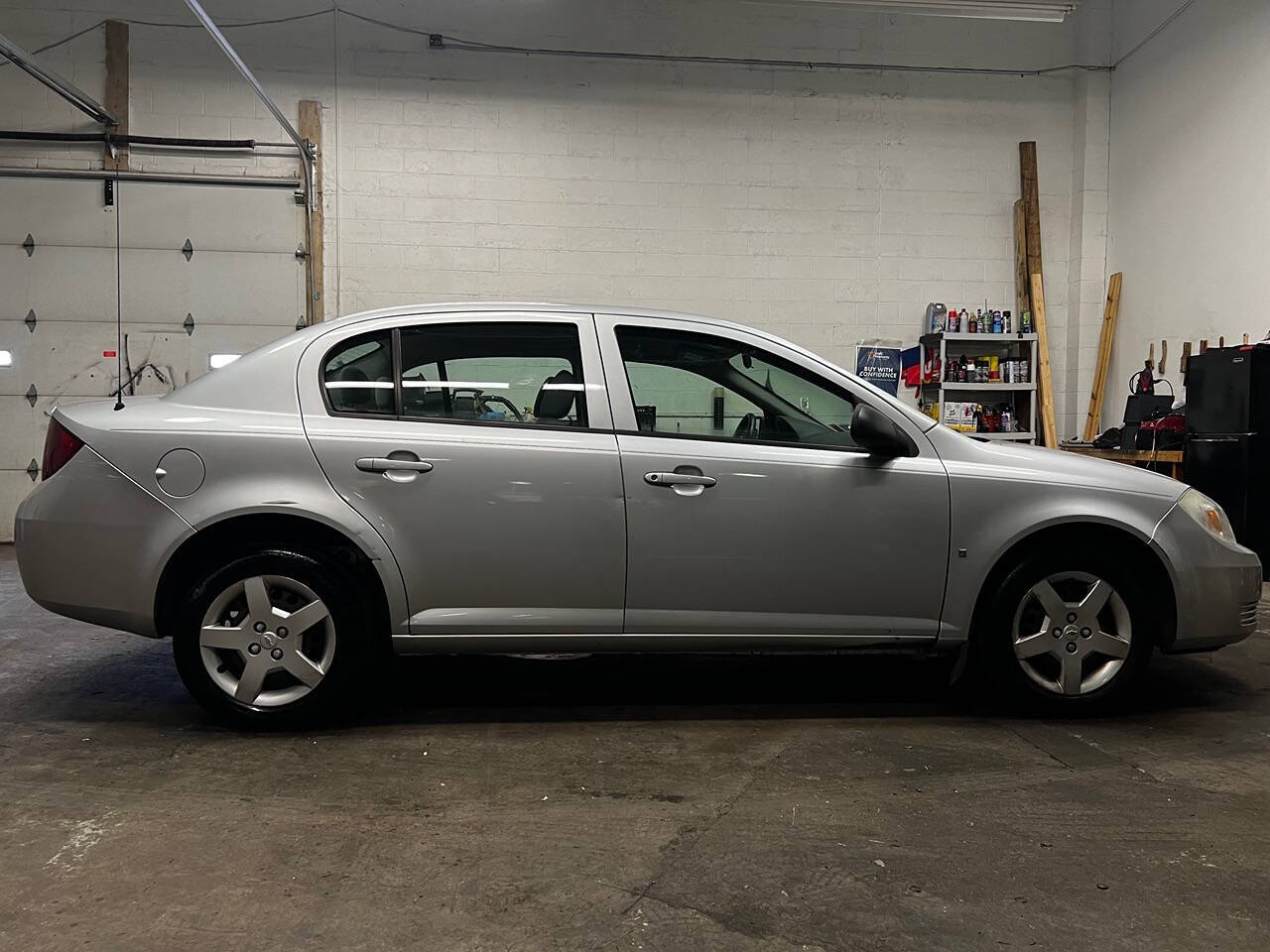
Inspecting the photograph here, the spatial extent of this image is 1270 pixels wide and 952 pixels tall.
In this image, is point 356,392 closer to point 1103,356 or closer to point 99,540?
point 99,540

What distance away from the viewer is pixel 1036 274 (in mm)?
9406

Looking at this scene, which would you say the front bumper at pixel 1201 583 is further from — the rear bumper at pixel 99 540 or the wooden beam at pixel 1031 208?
the wooden beam at pixel 1031 208

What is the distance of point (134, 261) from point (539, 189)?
12.5 ft

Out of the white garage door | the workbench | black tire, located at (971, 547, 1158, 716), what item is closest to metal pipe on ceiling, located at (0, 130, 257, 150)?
the white garage door

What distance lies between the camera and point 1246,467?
6.88 meters

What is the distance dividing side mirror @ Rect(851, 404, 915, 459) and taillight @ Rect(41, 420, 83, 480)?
8.40 feet

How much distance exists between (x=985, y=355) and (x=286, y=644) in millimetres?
8109

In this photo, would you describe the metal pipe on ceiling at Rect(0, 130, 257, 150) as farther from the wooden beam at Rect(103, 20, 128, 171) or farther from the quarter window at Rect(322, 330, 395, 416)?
the quarter window at Rect(322, 330, 395, 416)

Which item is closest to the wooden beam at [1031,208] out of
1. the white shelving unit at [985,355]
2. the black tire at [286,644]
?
the white shelving unit at [985,355]

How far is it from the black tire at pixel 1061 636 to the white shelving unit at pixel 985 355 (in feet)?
19.5

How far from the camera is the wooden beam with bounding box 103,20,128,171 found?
8711mm

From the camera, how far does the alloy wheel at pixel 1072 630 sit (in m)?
3.31

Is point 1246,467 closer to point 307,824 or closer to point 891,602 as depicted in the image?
point 891,602

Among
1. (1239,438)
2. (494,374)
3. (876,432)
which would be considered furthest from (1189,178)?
(494,374)
